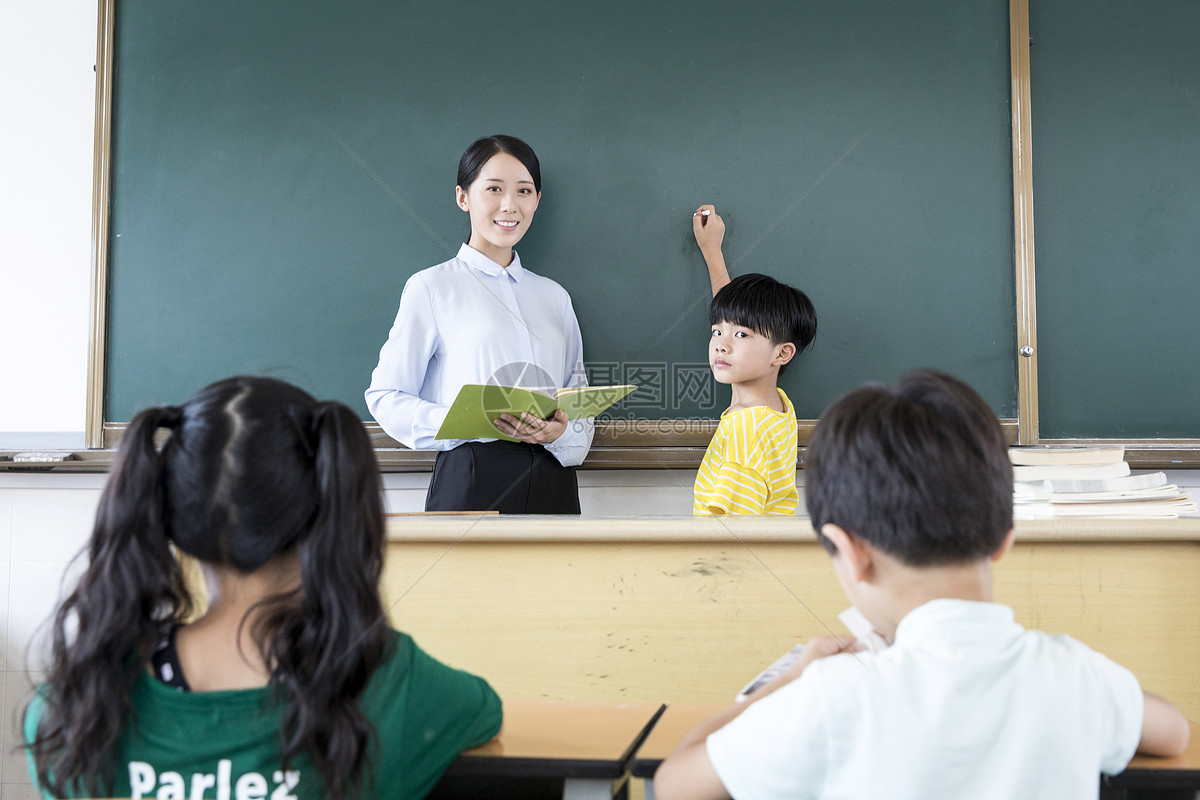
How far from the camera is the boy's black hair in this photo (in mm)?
2215

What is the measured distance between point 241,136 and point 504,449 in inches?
49.5

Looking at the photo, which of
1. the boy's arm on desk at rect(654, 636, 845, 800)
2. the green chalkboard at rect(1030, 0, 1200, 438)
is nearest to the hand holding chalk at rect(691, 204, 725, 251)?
the green chalkboard at rect(1030, 0, 1200, 438)

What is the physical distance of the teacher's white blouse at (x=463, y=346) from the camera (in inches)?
→ 89.5

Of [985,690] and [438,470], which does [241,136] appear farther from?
[985,690]

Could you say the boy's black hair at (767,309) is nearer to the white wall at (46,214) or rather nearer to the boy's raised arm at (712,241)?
the boy's raised arm at (712,241)

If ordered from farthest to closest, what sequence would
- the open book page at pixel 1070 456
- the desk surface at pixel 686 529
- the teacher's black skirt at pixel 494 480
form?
the teacher's black skirt at pixel 494 480 → the open book page at pixel 1070 456 → the desk surface at pixel 686 529

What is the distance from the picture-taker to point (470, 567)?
1631mm

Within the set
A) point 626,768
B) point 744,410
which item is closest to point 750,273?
point 744,410

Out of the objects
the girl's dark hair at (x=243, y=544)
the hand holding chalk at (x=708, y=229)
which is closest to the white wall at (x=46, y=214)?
the hand holding chalk at (x=708, y=229)

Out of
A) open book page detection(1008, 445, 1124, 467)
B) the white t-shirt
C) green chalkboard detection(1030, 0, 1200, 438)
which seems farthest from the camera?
green chalkboard detection(1030, 0, 1200, 438)

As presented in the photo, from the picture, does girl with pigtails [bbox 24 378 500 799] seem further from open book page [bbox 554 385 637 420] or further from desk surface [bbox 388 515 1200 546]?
open book page [bbox 554 385 637 420]

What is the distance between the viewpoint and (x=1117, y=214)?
8.07 ft

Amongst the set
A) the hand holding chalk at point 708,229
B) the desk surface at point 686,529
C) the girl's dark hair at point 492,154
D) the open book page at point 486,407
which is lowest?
the desk surface at point 686,529

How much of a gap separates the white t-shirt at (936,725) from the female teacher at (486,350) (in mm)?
1412
